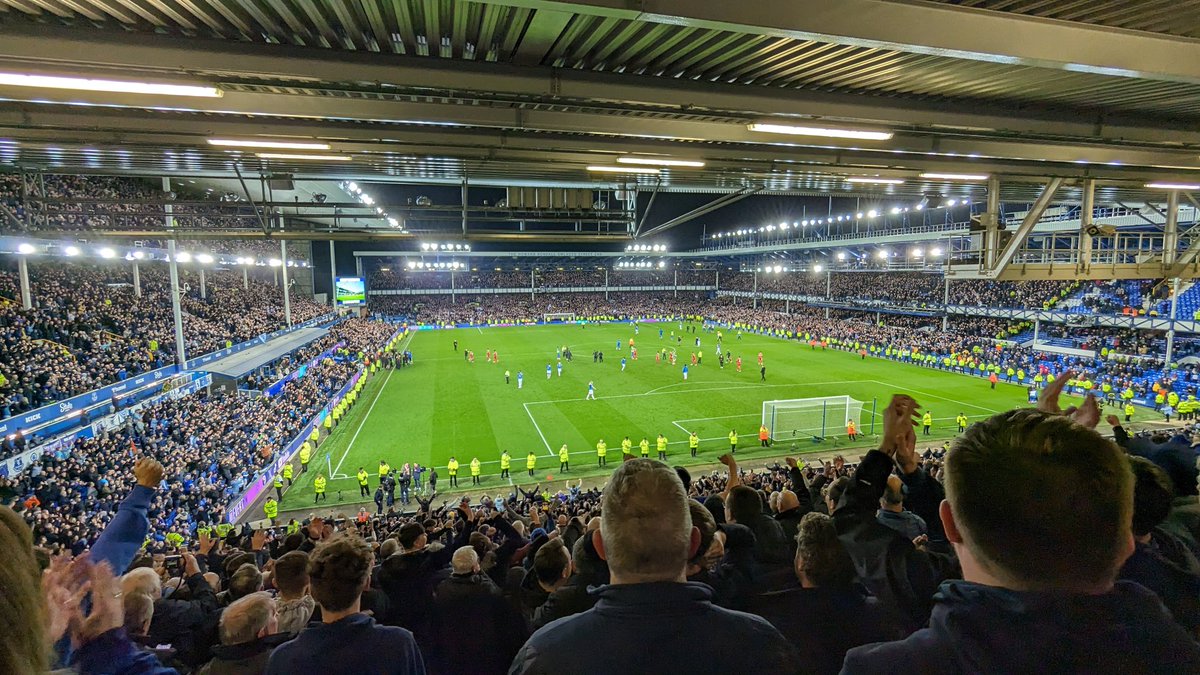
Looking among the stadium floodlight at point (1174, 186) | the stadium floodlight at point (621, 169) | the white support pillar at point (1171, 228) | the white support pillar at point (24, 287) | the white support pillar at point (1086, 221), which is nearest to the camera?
the stadium floodlight at point (621, 169)

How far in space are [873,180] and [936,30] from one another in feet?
22.0

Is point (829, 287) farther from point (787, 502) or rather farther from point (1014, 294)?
point (787, 502)

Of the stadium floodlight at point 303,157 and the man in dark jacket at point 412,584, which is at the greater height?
the stadium floodlight at point 303,157

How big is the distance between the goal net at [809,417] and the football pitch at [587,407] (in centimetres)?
27

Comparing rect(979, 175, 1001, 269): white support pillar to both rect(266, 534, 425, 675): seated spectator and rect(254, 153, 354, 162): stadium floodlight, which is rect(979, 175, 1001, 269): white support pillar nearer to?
rect(254, 153, 354, 162): stadium floodlight

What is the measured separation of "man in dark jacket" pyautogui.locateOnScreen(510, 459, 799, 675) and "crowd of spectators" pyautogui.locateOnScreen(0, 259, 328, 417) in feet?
63.6

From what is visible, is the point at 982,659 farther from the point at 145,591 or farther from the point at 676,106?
the point at 676,106

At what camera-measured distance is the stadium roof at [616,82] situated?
4301 millimetres

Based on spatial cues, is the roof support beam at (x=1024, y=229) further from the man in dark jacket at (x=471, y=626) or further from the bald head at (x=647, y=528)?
the bald head at (x=647, y=528)

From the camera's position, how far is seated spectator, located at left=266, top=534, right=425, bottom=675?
223 centimetres

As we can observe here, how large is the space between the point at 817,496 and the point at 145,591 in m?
6.40

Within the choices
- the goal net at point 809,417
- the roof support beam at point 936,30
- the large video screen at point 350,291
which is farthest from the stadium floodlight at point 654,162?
the large video screen at point 350,291

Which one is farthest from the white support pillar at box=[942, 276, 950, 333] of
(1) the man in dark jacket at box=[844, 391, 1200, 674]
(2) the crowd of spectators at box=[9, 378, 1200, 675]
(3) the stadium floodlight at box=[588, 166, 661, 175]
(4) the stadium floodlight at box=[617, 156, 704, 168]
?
(1) the man in dark jacket at box=[844, 391, 1200, 674]

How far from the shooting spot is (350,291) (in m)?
58.6
